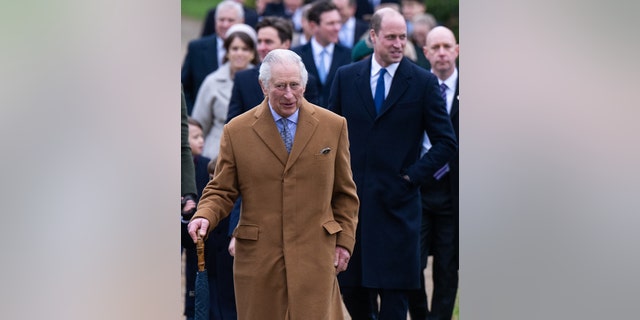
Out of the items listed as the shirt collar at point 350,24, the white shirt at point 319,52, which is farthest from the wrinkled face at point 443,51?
the shirt collar at point 350,24

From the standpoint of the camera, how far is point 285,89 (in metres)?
7.78

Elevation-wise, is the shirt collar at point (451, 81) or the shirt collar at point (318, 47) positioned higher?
the shirt collar at point (318, 47)

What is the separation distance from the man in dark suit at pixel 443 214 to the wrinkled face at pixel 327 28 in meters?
1.50

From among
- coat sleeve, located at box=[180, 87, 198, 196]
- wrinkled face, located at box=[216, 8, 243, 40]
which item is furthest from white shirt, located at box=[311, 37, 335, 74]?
coat sleeve, located at box=[180, 87, 198, 196]

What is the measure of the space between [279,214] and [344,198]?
37cm

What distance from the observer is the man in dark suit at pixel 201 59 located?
1277 centimetres

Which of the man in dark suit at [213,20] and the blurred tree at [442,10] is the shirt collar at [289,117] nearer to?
the man in dark suit at [213,20]

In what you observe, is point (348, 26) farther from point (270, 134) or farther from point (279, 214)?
point (279, 214)

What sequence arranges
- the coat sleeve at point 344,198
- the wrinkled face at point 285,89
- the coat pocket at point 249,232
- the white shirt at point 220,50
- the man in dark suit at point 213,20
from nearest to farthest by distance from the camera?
1. the wrinkled face at point 285,89
2. the coat pocket at point 249,232
3. the coat sleeve at point 344,198
4. the white shirt at point 220,50
5. the man in dark suit at point 213,20
